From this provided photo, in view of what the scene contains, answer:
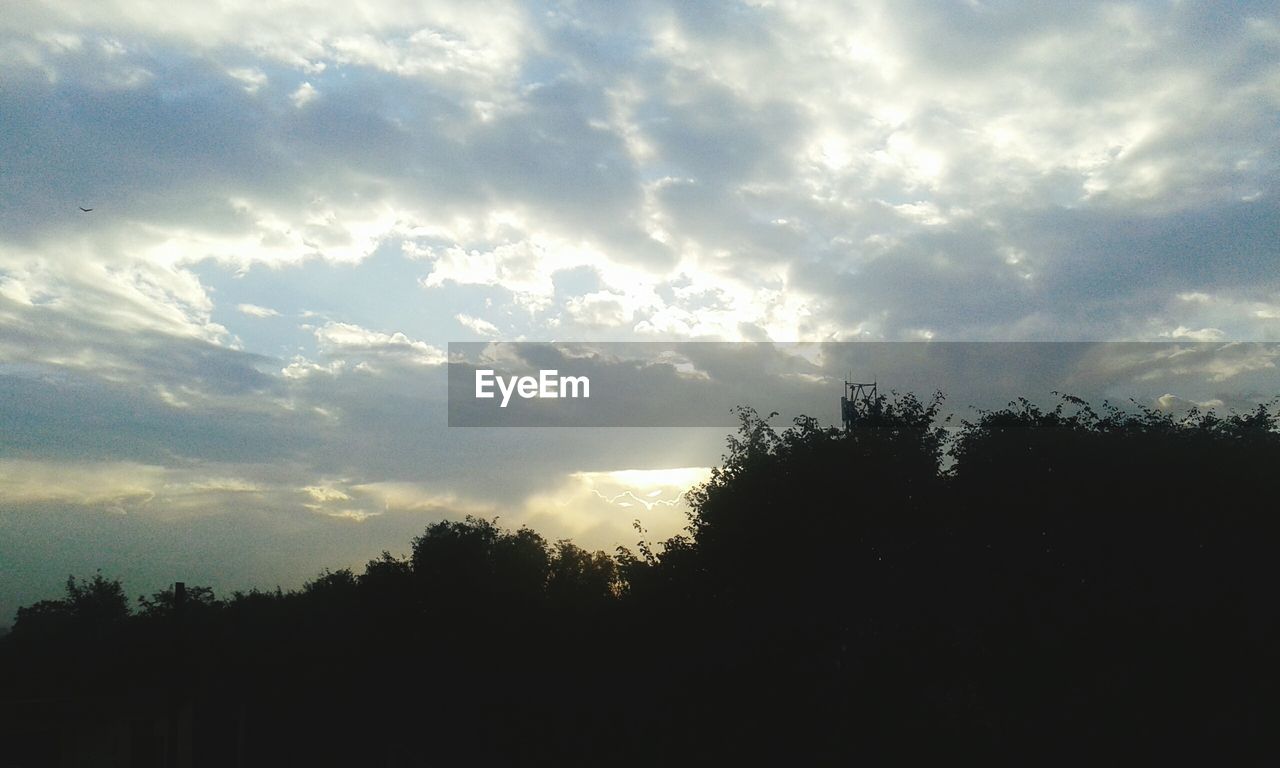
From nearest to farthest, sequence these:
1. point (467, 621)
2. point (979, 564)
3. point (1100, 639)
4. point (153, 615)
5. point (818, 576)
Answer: point (1100, 639)
point (979, 564)
point (818, 576)
point (467, 621)
point (153, 615)

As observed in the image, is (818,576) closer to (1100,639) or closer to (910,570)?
(910,570)

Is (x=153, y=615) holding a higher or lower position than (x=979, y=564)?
lower

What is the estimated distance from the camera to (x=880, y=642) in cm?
2295

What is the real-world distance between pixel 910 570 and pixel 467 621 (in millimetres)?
24877

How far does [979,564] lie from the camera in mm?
23703

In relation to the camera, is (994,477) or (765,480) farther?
(765,480)

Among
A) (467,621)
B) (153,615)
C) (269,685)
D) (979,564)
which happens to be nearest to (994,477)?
(979,564)

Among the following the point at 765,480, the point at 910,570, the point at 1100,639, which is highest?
the point at 765,480

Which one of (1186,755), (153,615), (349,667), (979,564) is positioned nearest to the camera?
(1186,755)

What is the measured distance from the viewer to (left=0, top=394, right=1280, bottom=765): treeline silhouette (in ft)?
68.5

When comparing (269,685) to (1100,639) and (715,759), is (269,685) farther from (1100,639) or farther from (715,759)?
(1100,639)

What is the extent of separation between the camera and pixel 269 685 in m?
26.8

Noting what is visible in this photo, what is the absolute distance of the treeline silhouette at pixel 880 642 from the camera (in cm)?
2088

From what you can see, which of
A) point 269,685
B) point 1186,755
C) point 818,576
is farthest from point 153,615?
point 1186,755
